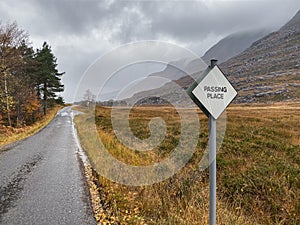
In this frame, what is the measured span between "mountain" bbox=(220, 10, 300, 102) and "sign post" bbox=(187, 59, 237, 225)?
8632 cm

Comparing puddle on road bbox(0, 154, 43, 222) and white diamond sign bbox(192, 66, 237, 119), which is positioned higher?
white diamond sign bbox(192, 66, 237, 119)

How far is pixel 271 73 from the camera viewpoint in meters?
128

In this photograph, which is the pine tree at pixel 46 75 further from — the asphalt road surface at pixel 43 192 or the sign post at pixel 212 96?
the sign post at pixel 212 96

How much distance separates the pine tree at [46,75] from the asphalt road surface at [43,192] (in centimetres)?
3493

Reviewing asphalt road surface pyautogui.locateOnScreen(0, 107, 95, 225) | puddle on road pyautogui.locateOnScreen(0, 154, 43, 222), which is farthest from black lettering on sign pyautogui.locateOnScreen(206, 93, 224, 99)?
puddle on road pyautogui.locateOnScreen(0, 154, 43, 222)

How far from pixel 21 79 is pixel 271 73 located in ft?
422

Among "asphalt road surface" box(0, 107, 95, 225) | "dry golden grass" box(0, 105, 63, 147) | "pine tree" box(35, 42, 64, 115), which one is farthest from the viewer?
"pine tree" box(35, 42, 64, 115)

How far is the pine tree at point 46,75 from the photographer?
135 feet

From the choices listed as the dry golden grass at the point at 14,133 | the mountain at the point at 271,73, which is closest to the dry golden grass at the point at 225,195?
the dry golden grass at the point at 14,133

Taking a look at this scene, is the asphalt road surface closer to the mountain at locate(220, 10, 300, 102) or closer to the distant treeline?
the distant treeline

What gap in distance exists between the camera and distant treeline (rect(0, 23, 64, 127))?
2161 cm

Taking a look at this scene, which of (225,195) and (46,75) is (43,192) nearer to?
(225,195)

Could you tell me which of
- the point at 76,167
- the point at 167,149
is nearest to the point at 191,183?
the point at 76,167

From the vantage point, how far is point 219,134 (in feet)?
40.7
